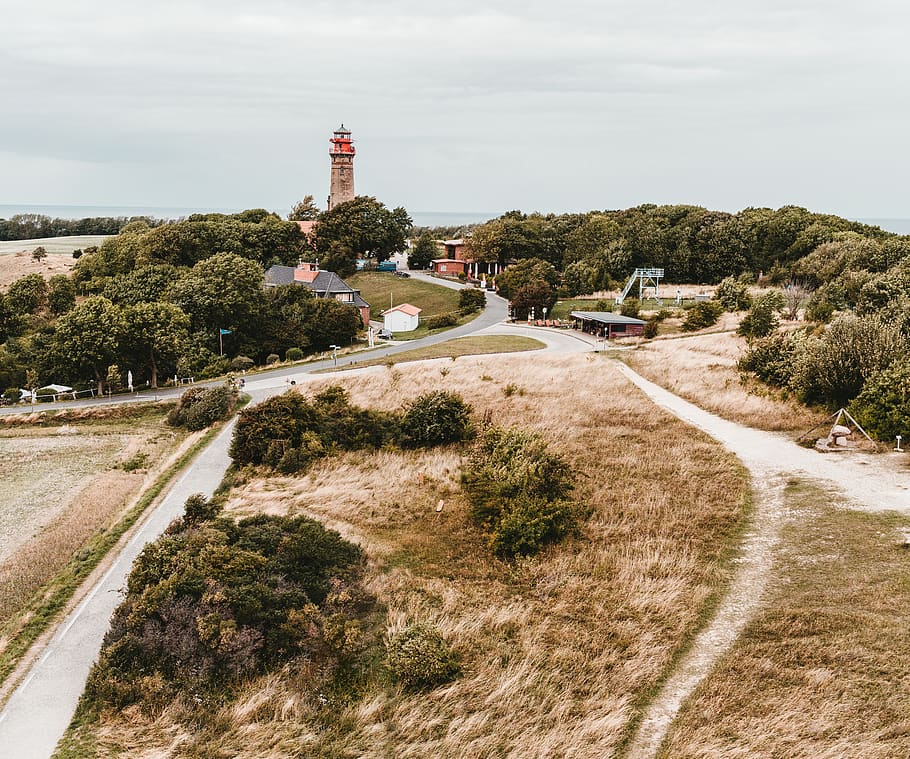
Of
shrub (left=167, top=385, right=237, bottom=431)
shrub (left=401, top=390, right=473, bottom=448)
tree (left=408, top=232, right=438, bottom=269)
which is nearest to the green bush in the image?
shrub (left=401, top=390, right=473, bottom=448)

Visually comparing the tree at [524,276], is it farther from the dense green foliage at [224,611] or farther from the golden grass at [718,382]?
the dense green foliage at [224,611]

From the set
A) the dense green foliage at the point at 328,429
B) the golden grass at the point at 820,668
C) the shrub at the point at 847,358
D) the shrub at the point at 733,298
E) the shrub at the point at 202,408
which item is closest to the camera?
the golden grass at the point at 820,668

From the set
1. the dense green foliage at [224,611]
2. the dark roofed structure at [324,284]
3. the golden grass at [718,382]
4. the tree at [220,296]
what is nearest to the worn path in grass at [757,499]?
the golden grass at [718,382]

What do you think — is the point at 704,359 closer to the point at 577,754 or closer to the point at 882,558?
the point at 882,558

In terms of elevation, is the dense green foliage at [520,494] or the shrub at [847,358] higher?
the shrub at [847,358]

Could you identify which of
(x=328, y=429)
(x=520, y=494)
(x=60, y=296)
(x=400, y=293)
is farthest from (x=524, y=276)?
(x=520, y=494)

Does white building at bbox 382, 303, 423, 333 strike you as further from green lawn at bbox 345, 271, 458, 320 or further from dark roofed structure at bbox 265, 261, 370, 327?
green lawn at bbox 345, 271, 458, 320

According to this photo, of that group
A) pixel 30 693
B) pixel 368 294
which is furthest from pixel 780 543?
pixel 368 294
